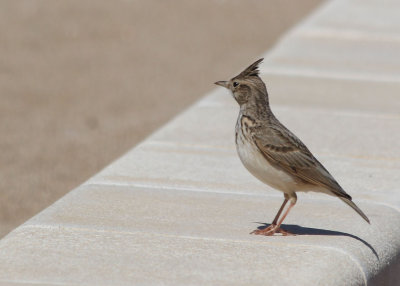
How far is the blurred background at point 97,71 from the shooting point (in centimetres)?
960

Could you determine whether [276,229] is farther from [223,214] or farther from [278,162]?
[223,214]

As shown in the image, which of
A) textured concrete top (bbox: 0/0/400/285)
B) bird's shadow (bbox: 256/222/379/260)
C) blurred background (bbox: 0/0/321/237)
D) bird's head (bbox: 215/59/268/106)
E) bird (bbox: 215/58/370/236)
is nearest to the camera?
textured concrete top (bbox: 0/0/400/285)

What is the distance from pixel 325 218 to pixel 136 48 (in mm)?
7936

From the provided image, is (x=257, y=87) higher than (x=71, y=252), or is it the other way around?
(x=257, y=87)

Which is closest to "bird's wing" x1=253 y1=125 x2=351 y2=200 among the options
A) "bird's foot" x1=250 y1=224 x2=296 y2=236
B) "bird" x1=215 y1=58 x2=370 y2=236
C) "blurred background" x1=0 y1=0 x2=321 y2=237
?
"bird" x1=215 y1=58 x2=370 y2=236

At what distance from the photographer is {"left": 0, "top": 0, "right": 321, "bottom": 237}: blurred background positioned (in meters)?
9.60

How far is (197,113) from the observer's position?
944 centimetres

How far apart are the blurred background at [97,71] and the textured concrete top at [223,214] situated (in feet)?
3.73

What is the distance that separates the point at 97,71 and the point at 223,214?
6.76 m

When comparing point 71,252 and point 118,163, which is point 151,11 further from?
point 71,252

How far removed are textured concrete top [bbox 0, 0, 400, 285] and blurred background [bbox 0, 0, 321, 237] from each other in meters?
1.14

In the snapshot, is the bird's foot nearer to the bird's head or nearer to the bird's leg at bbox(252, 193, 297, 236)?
the bird's leg at bbox(252, 193, 297, 236)

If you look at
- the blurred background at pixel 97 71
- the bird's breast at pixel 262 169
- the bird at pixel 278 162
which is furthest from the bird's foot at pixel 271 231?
the blurred background at pixel 97 71

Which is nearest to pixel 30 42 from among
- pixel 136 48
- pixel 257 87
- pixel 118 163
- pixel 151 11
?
pixel 136 48
